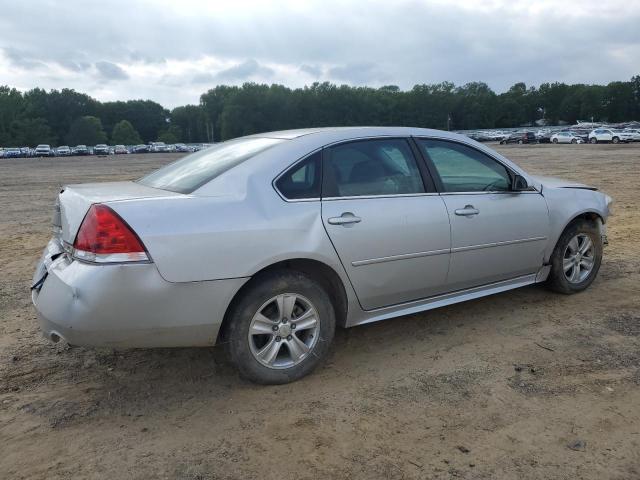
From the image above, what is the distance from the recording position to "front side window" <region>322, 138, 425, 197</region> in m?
3.74

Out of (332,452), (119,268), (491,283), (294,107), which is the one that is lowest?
(332,452)

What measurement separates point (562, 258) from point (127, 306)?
12.5 ft

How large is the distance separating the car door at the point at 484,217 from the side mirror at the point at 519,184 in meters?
0.03

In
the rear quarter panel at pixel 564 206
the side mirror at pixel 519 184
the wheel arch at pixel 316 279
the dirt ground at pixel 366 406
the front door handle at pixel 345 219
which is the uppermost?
the side mirror at pixel 519 184

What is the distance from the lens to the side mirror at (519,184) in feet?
14.9

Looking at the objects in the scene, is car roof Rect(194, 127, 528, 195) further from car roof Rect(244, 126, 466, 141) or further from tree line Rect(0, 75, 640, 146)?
tree line Rect(0, 75, 640, 146)

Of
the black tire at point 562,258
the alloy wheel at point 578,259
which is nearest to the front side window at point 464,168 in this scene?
the black tire at point 562,258

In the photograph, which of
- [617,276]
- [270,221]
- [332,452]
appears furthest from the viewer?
[617,276]

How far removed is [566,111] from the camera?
14200 centimetres

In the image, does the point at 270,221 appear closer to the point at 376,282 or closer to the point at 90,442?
the point at 376,282

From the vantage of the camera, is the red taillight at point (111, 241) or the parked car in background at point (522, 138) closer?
the red taillight at point (111, 241)

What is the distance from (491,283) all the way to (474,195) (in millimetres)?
762

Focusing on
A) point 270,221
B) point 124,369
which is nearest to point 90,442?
point 124,369

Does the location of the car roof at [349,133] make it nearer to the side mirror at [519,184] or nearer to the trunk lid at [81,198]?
the side mirror at [519,184]
